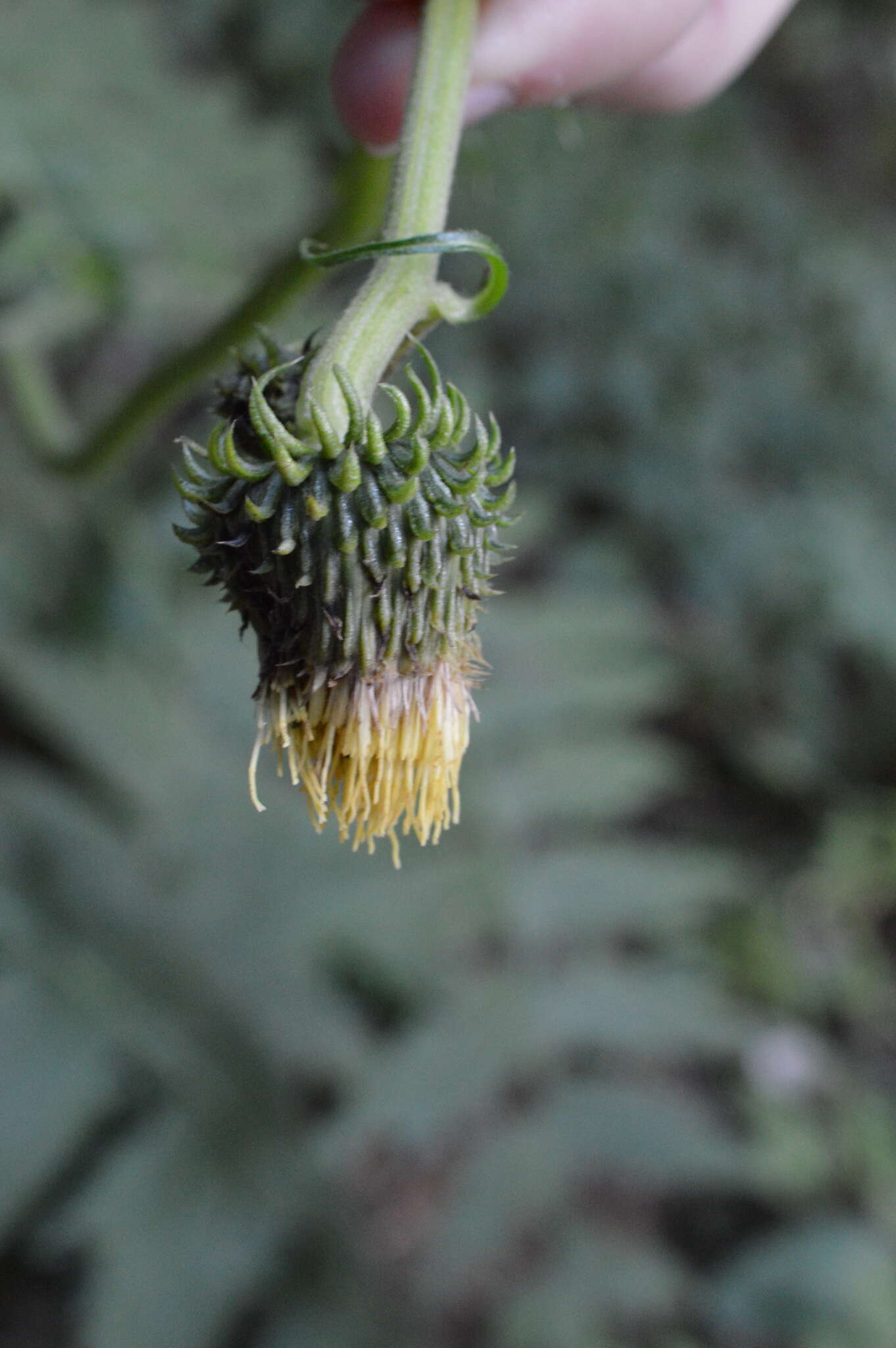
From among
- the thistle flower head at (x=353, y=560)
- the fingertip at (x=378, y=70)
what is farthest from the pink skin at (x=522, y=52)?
the thistle flower head at (x=353, y=560)

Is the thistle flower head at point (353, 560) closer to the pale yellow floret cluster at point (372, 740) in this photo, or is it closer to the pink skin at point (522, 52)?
Answer: the pale yellow floret cluster at point (372, 740)

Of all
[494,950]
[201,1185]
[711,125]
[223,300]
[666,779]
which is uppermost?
[711,125]

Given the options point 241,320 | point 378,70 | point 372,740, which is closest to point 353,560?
point 372,740

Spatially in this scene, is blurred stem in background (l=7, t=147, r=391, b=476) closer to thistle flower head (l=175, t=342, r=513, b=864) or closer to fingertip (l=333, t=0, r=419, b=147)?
fingertip (l=333, t=0, r=419, b=147)

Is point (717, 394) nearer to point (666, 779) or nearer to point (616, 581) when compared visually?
point (616, 581)

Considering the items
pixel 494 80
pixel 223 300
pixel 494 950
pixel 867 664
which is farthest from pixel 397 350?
pixel 867 664

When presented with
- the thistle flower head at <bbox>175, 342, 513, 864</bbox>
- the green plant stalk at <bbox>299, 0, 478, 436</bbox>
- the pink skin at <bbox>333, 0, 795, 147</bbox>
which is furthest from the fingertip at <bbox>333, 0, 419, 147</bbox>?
the thistle flower head at <bbox>175, 342, 513, 864</bbox>
